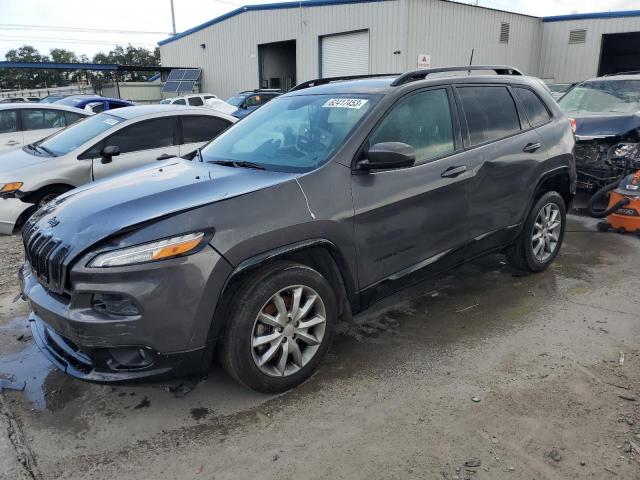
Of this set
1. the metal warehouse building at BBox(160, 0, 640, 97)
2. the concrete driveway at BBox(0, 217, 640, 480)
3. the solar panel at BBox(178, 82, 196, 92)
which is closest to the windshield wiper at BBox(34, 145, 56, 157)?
the concrete driveway at BBox(0, 217, 640, 480)

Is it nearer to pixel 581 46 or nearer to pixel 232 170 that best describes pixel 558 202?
pixel 232 170

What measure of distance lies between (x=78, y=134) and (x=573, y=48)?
2822 centimetres

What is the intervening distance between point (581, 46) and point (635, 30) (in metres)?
2.50

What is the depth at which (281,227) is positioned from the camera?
9.46 ft

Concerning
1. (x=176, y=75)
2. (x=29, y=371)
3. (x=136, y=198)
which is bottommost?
(x=29, y=371)

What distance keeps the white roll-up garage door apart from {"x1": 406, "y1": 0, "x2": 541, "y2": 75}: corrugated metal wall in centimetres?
237

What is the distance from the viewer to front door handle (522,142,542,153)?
445 centimetres

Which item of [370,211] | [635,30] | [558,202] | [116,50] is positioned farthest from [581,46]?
[116,50]

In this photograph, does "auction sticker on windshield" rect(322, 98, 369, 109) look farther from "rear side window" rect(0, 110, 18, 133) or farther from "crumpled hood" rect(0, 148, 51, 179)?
"rear side window" rect(0, 110, 18, 133)

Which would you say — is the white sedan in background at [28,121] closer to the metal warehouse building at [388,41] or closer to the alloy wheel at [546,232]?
the alloy wheel at [546,232]

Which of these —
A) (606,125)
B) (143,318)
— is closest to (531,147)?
(143,318)

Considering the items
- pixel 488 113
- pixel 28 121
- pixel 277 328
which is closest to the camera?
pixel 277 328

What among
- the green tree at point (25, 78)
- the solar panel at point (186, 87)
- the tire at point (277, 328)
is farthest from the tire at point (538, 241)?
the green tree at point (25, 78)

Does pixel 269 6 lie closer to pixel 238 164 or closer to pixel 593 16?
pixel 593 16
